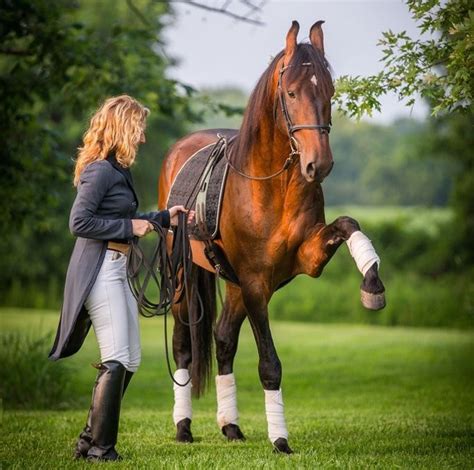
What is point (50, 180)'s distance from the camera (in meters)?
11.3

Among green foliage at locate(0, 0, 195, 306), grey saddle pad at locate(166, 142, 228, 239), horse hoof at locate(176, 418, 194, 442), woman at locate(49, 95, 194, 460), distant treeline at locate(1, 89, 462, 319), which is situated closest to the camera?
woman at locate(49, 95, 194, 460)

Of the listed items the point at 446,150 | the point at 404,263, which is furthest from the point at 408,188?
the point at 446,150

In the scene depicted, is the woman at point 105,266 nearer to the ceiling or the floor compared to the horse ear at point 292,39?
nearer to the floor

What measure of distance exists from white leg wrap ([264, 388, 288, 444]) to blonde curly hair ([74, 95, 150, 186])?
5.79 feet

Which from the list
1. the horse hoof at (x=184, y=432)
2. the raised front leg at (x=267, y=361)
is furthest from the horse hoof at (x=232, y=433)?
the raised front leg at (x=267, y=361)

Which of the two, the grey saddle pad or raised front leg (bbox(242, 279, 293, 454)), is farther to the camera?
the grey saddle pad

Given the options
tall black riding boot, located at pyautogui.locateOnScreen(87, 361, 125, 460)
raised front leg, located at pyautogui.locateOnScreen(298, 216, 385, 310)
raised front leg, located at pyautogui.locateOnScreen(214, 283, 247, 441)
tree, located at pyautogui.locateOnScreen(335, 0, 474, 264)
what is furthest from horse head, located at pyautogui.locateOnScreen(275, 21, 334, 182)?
raised front leg, located at pyautogui.locateOnScreen(214, 283, 247, 441)

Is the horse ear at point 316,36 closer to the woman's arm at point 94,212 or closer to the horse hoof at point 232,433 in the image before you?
the woman's arm at point 94,212

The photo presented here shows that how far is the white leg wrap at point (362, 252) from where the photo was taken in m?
5.55

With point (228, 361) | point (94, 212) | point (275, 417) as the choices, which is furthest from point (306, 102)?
point (228, 361)

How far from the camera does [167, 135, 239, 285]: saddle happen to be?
6.59 metres

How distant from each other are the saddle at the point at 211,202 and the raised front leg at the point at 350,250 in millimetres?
749

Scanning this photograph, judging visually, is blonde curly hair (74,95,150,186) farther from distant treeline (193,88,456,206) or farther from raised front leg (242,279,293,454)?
distant treeline (193,88,456,206)

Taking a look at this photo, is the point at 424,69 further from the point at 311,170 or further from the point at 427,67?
the point at 311,170
